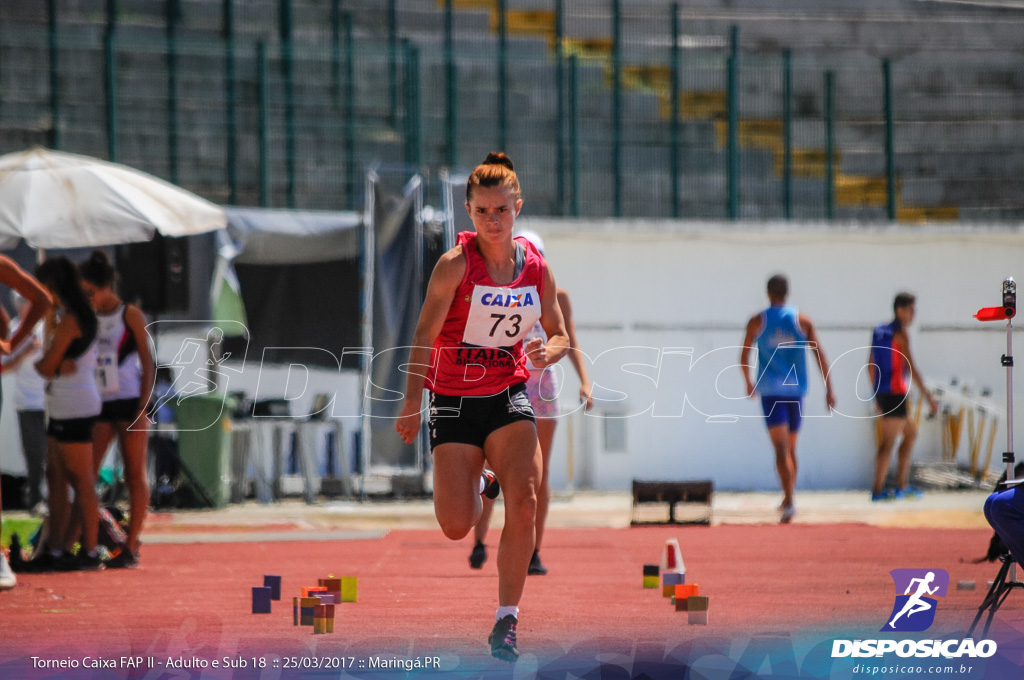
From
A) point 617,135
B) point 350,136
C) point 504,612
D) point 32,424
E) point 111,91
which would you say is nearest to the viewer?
point 504,612

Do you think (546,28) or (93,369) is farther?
(546,28)

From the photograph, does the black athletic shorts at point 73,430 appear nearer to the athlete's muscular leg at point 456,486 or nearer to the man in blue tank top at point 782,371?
the athlete's muscular leg at point 456,486

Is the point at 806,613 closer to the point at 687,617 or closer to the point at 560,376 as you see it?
the point at 687,617

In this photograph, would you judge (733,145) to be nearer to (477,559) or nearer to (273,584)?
(477,559)

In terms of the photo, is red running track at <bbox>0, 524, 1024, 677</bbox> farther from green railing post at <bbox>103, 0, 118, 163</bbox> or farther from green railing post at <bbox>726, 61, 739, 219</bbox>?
green railing post at <bbox>103, 0, 118, 163</bbox>

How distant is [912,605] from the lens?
239 inches

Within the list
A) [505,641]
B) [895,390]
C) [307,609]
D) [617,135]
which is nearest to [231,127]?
[617,135]

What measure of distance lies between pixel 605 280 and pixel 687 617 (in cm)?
992

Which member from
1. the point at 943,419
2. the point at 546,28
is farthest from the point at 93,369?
the point at 546,28

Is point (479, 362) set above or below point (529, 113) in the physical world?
below

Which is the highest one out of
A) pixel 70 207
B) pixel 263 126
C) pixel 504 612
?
pixel 263 126

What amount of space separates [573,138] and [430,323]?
11.9 m

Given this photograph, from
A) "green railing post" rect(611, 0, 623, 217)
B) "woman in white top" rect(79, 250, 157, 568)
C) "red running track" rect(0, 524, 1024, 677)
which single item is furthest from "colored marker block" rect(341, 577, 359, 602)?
"green railing post" rect(611, 0, 623, 217)

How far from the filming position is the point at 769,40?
2281 centimetres
